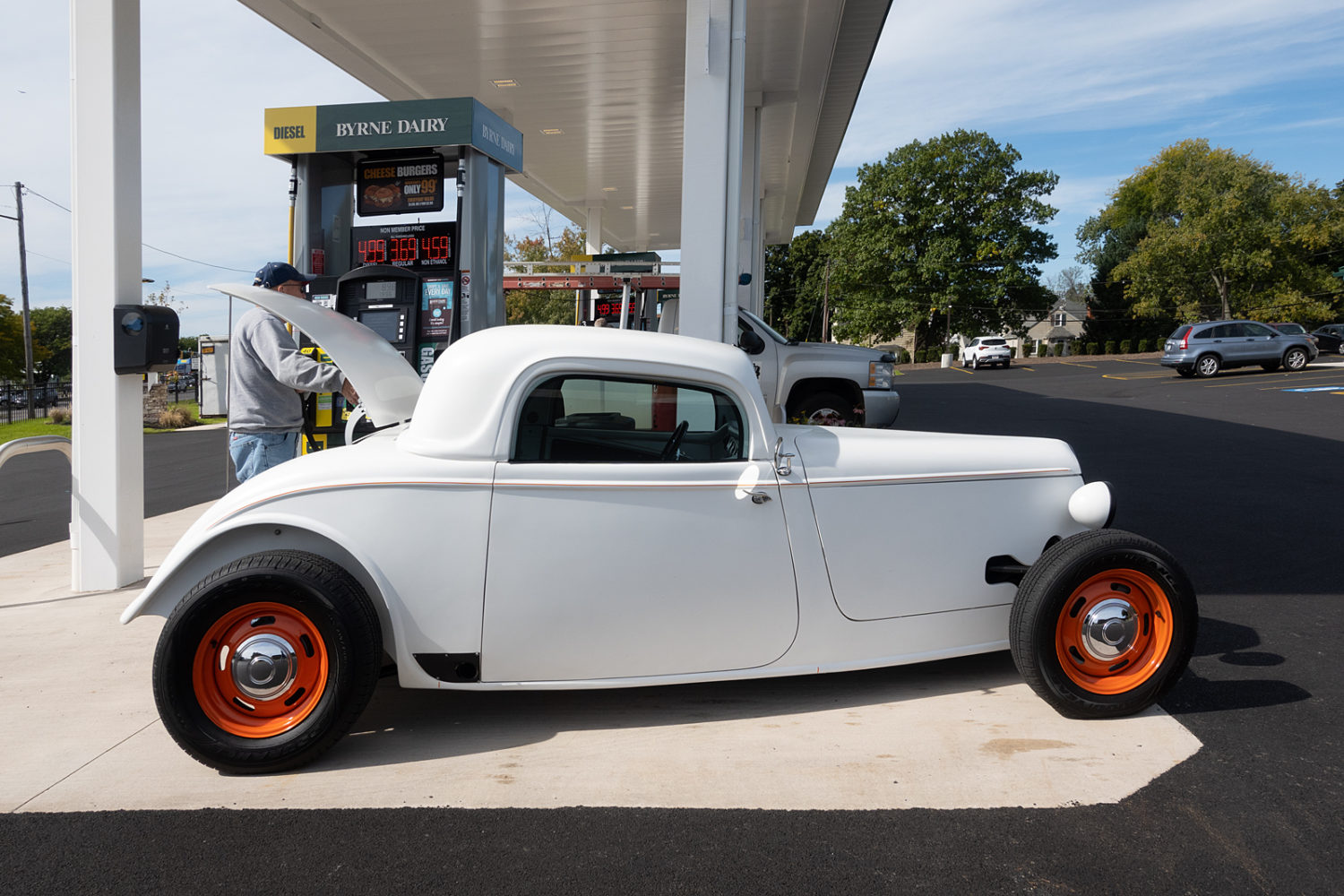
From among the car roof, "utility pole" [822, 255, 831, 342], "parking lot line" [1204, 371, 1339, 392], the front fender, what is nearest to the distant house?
"utility pole" [822, 255, 831, 342]

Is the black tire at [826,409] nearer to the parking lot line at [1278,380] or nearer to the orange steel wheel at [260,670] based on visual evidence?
the orange steel wheel at [260,670]

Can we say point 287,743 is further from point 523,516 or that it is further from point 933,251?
point 933,251

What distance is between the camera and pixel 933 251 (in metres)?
48.4

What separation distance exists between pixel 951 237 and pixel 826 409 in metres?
41.5

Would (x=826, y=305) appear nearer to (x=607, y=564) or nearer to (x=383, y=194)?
(x=383, y=194)

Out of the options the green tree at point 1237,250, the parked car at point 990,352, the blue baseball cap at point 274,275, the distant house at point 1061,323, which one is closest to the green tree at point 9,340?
the parked car at point 990,352

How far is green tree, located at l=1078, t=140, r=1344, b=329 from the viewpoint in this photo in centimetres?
4997

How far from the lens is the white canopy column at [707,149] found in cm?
661

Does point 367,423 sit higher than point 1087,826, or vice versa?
point 367,423

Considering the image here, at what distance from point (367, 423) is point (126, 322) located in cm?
178

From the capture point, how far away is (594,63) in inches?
443

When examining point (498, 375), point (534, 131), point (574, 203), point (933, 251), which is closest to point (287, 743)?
point (498, 375)

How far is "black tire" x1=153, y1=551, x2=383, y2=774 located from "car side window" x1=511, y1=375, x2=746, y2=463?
0.87 meters

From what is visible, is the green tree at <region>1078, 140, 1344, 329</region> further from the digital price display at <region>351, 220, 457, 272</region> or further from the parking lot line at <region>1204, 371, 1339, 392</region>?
the digital price display at <region>351, 220, 457, 272</region>
